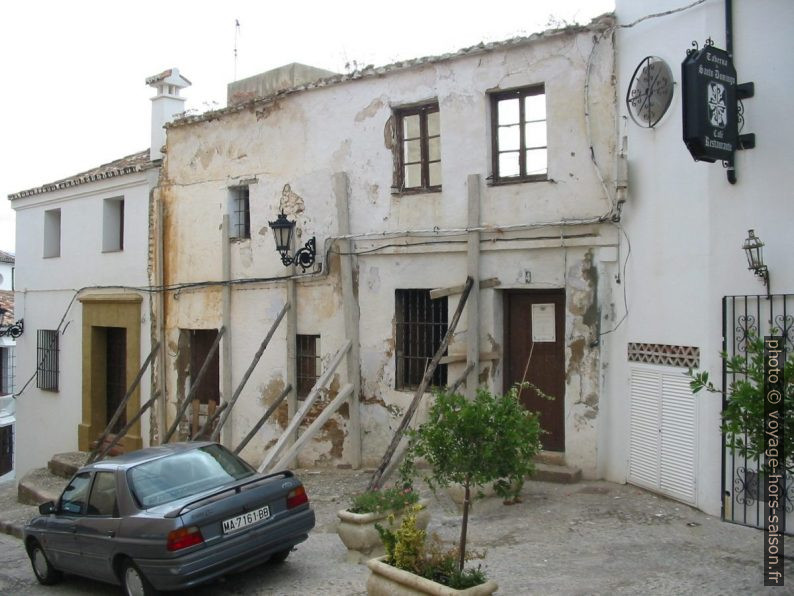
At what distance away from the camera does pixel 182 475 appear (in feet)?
25.3

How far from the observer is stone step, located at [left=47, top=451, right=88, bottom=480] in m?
15.1

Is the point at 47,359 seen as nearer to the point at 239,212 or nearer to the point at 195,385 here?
the point at 195,385

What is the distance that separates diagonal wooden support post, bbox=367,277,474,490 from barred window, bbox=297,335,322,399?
275cm

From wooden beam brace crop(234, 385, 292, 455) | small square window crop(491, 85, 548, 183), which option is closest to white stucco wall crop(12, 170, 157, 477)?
wooden beam brace crop(234, 385, 292, 455)

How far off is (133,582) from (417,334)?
5403mm

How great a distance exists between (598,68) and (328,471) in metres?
6.86

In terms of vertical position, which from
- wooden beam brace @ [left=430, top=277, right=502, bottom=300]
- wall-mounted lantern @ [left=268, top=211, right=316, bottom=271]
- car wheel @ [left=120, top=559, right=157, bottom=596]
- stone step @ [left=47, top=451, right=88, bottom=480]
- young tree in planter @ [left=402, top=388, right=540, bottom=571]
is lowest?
stone step @ [left=47, top=451, right=88, bottom=480]

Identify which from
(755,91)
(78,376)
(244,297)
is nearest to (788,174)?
(755,91)

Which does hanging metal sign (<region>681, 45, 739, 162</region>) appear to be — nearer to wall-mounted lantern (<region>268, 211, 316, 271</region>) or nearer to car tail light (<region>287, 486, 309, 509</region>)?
car tail light (<region>287, 486, 309, 509</region>)

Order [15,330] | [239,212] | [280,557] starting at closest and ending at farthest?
[280,557], [239,212], [15,330]

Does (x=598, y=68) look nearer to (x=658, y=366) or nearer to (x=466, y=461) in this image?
(x=658, y=366)

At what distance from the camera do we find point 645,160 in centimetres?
909

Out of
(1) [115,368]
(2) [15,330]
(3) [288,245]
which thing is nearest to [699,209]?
(3) [288,245]

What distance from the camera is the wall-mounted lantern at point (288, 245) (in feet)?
40.0
